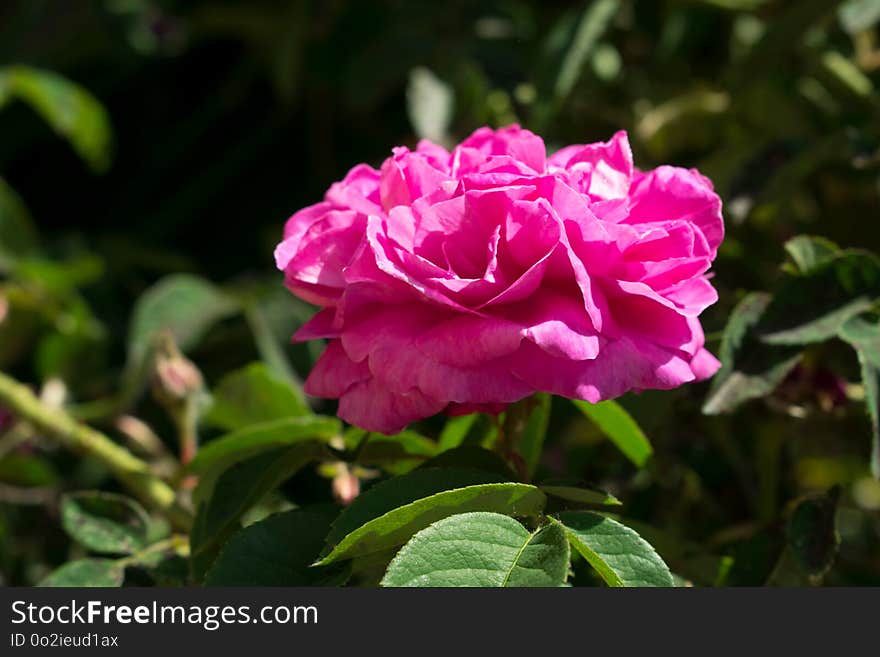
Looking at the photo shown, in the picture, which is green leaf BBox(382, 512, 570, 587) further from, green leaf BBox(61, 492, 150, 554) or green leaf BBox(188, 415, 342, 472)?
green leaf BBox(61, 492, 150, 554)

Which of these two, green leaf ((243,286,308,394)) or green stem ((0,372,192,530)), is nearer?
green stem ((0,372,192,530))

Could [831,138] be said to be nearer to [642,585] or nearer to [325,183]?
[642,585]

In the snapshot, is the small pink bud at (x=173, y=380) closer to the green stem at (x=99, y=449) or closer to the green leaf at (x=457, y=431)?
the green stem at (x=99, y=449)

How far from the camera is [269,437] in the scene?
720 millimetres

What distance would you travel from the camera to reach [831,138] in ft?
2.98

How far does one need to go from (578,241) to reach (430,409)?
11 centimetres

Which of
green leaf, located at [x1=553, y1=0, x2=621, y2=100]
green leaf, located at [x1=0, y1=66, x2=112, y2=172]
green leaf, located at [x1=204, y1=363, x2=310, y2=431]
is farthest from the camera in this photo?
green leaf, located at [x1=0, y1=66, x2=112, y2=172]

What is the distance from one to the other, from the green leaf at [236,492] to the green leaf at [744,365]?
0.83 ft

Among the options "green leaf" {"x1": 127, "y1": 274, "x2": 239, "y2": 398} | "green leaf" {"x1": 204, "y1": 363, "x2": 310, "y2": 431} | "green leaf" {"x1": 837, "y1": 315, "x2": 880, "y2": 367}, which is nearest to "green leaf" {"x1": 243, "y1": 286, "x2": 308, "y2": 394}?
"green leaf" {"x1": 127, "y1": 274, "x2": 239, "y2": 398}

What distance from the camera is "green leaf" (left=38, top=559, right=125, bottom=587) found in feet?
2.29

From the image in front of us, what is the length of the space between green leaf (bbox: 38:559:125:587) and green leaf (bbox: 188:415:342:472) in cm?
9

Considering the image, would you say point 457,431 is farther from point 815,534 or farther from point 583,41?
point 583,41

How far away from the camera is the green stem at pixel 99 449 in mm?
834

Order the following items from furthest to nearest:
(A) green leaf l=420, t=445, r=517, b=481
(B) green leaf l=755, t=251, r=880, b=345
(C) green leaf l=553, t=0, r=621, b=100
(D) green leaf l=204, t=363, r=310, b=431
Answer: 1. (C) green leaf l=553, t=0, r=621, b=100
2. (D) green leaf l=204, t=363, r=310, b=431
3. (B) green leaf l=755, t=251, r=880, b=345
4. (A) green leaf l=420, t=445, r=517, b=481
